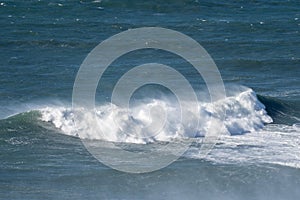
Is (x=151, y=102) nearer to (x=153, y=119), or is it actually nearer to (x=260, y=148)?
(x=153, y=119)

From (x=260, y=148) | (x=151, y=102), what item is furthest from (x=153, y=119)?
(x=260, y=148)

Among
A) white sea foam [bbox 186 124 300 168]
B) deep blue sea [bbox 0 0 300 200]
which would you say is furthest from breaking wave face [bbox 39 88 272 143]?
white sea foam [bbox 186 124 300 168]

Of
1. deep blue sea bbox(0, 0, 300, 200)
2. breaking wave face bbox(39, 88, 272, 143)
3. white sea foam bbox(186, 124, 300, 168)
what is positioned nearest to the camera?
deep blue sea bbox(0, 0, 300, 200)

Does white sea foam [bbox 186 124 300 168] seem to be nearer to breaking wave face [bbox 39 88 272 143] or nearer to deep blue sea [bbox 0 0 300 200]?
deep blue sea [bbox 0 0 300 200]

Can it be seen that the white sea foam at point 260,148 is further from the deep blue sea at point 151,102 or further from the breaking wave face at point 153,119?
the breaking wave face at point 153,119

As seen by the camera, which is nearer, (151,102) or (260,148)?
(260,148)

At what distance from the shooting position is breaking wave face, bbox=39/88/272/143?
36281 mm

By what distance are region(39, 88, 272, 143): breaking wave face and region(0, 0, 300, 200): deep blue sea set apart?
5 centimetres

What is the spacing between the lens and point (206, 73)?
43.8m

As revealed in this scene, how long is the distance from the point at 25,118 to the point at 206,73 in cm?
955

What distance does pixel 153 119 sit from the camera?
123 ft

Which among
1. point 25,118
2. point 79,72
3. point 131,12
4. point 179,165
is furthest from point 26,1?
point 179,165

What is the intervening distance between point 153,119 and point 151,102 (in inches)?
68.0

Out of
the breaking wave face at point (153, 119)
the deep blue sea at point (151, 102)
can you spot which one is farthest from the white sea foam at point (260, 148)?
the breaking wave face at point (153, 119)
